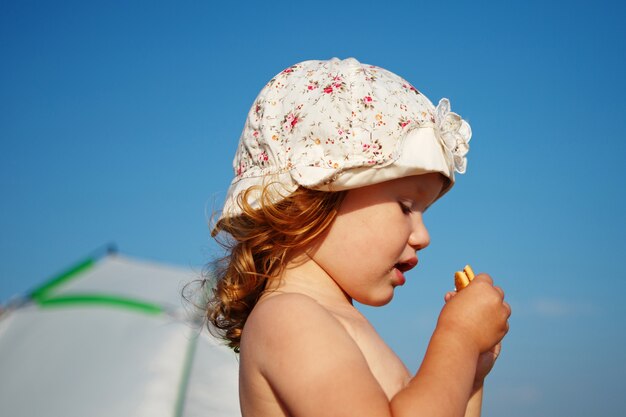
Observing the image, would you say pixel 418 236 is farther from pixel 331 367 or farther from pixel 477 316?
pixel 331 367

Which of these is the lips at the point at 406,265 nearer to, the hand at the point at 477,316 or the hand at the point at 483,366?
the hand at the point at 477,316

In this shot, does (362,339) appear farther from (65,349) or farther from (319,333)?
(65,349)

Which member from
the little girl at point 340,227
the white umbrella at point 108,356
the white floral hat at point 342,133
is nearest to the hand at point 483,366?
the little girl at point 340,227

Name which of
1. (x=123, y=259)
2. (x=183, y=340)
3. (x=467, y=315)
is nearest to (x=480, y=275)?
(x=467, y=315)

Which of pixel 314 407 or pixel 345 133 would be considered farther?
pixel 345 133

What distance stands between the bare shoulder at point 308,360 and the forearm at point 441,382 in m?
0.05

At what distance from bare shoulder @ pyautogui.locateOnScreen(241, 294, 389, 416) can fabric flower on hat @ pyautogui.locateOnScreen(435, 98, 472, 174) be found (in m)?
0.45

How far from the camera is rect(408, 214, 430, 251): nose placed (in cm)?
151

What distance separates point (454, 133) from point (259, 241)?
460mm

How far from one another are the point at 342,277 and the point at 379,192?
18 centimetres

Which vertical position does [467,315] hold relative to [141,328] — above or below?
below

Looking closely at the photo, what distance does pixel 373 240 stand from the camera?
1.46m

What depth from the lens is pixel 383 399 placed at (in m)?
1.21

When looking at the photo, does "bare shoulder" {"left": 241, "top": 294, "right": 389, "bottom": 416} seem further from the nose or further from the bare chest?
the nose
